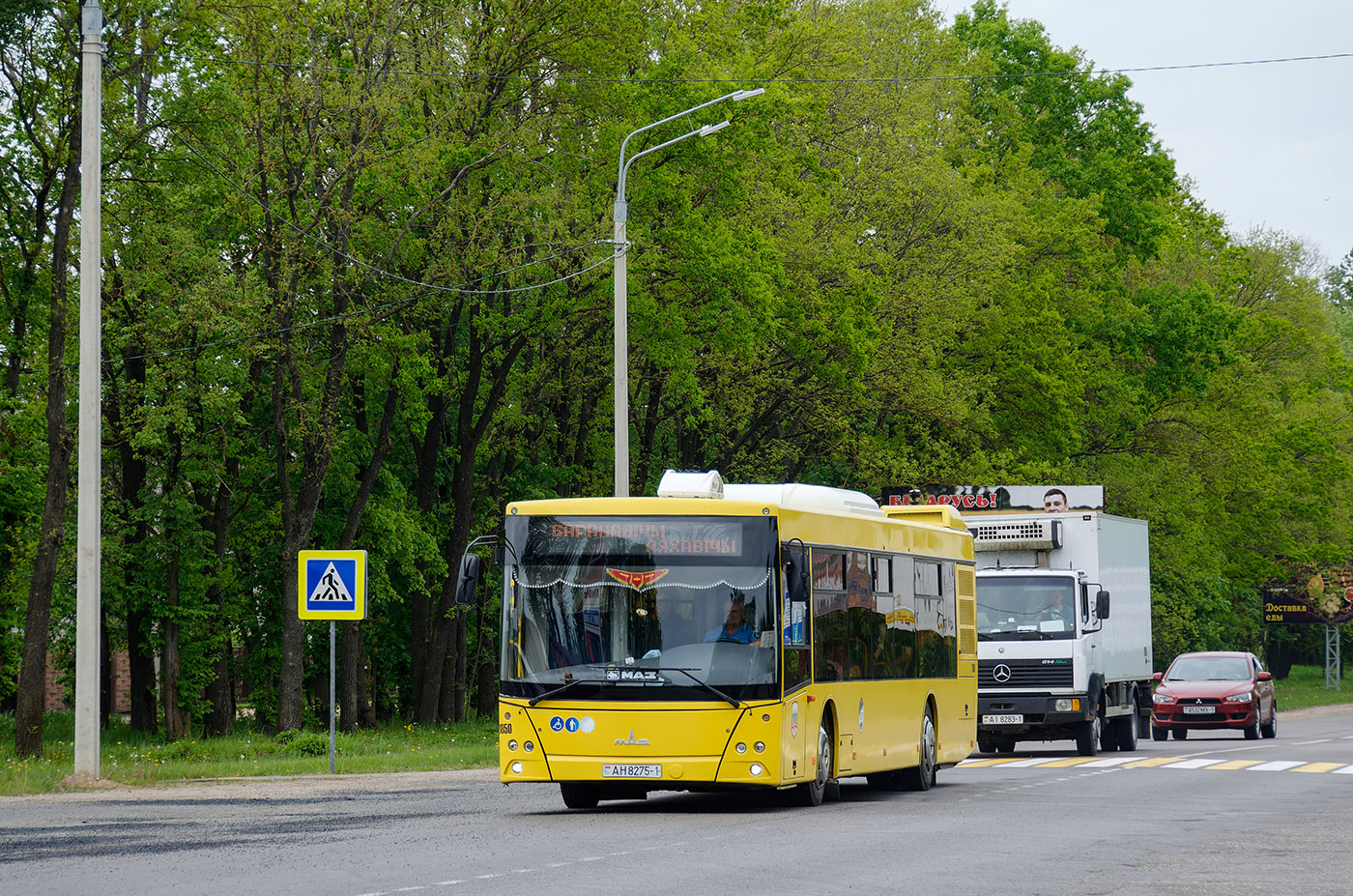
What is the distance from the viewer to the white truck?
94.4 ft

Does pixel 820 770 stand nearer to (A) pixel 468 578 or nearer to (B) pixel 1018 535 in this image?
(A) pixel 468 578

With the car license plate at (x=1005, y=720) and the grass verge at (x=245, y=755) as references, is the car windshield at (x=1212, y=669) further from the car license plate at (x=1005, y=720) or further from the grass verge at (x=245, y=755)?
the grass verge at (x=245, y=755)

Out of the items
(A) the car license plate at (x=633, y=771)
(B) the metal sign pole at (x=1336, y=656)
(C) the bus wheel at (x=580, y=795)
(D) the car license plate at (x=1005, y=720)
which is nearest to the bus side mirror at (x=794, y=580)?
(A) the car license plate at (x=633, y=771)

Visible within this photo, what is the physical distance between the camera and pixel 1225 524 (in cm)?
5644

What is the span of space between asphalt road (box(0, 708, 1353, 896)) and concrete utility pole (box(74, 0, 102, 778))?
116cm

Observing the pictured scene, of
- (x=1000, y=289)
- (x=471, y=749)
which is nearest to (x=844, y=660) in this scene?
(x=471, y=749)

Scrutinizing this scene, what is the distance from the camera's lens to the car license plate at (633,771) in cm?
1644

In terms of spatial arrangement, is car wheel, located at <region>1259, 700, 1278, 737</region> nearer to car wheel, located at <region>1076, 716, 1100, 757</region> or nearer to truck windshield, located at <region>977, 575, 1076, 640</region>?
car wheel, located at <region>1076, 716, 1100, 757</region>

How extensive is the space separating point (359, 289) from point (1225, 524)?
3167 centimetres

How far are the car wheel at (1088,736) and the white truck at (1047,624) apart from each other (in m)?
0.02

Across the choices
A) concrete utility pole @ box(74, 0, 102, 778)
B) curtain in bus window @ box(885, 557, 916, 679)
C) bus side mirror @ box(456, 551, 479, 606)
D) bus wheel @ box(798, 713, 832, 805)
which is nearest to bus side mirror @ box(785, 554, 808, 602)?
bus wheel @ box(798, 713, 832, 805)

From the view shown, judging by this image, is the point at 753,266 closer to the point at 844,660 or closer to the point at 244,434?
the point at 244,434

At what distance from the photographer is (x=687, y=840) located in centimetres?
1427

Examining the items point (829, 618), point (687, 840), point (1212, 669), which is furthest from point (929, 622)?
point (1212, 669)
